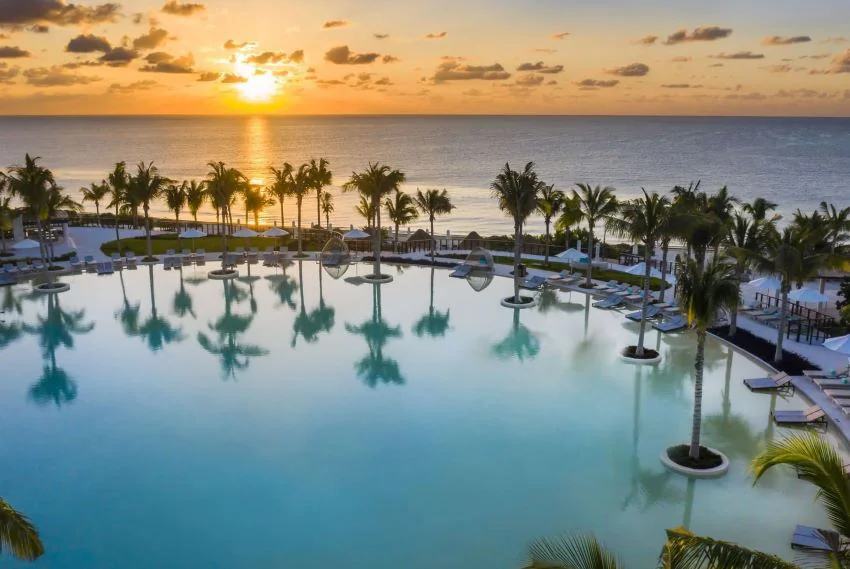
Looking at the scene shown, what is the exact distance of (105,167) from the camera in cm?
15862

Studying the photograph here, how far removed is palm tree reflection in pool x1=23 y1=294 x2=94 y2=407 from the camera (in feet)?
70.2

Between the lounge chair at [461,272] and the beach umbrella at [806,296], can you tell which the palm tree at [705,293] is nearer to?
the beach umbrella at [806,296]

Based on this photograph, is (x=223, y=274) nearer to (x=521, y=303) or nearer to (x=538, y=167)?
(x=521, y=303)

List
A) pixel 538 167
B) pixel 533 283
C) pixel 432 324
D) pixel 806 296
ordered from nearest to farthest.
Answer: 1. pixel 806 296
2. pixel 432 324
3. pixel 533 283
4. pixel 538 167

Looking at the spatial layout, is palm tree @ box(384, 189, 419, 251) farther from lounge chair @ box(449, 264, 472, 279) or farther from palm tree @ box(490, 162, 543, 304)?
palm tree @ box(490, 162, 543, 304)

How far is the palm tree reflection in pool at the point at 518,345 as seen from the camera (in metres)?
24.9

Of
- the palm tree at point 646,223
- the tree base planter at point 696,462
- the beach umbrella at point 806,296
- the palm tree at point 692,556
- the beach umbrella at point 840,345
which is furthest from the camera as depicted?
the beach umbrella at point 806,296

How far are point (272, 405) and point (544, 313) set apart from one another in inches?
584

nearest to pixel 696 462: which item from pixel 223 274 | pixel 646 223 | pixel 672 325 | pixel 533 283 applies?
pixel 646 223

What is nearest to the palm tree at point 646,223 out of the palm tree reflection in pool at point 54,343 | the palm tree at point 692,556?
the palm tree at point 692,556

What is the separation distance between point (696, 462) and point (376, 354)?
40.2ft

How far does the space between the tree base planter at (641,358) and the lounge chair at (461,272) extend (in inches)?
572

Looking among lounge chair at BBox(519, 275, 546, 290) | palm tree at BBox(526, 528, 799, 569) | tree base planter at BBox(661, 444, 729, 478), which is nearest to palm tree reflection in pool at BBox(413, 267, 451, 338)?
lounge chair at BBox(519, 275, 546, 290)

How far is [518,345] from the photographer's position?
86.1 feet
